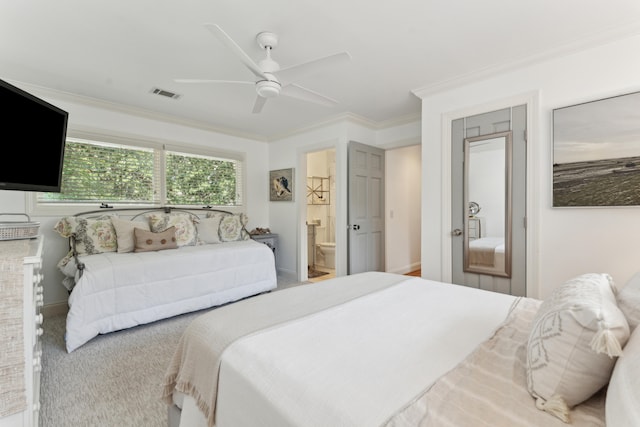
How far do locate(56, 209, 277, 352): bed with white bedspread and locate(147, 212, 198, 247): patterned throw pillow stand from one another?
11mm

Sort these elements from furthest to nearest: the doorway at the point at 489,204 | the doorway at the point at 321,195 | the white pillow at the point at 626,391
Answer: the doorway at the point at 321,195
the doorway at the point at 489,204
the white pillow at the point at 626,391

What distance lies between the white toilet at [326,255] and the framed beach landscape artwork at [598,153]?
3695 millimetres

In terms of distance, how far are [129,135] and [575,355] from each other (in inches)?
179

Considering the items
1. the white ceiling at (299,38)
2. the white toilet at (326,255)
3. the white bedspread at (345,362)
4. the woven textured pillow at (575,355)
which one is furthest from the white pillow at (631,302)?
the white toilet at (326,255)

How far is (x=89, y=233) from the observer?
10.2 feet

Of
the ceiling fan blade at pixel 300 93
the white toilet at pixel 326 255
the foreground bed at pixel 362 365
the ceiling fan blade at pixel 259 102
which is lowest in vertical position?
the white toilet at pixel 326 255

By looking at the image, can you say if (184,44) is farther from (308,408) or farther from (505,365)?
(505,365)

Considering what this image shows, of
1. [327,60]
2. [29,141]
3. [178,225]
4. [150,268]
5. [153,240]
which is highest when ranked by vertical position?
[327,60]

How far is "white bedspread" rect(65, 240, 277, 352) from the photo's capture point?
250 centimetres

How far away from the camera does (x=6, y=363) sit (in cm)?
111

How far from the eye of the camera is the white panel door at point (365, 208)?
159 inches

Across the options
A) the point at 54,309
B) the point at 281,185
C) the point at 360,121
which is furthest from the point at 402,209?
the point at 54,309

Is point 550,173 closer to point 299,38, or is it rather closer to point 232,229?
point 299,38

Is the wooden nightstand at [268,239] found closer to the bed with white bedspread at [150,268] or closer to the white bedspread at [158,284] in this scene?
the bed with white bedspread at [150,268]
